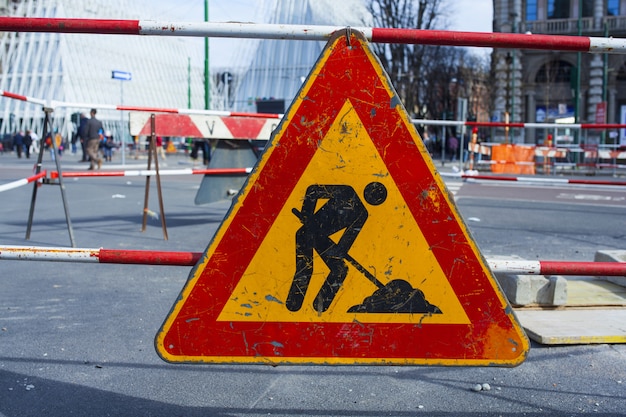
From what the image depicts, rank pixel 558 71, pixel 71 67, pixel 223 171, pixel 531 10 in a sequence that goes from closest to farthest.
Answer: pixel 223 171
pixel 558 71
pixel 531 10
pixel 71 67

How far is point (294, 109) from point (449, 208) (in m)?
0.60

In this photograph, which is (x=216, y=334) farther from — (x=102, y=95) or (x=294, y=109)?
(x=102, y=95)

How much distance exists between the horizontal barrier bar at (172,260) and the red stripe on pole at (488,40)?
0.78m

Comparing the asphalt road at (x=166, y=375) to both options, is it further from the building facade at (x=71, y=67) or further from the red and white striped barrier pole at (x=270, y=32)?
the building facade at (x=71, y=67)

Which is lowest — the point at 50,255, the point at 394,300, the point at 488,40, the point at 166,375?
the point at 166,375

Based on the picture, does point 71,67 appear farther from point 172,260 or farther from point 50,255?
point 172,260

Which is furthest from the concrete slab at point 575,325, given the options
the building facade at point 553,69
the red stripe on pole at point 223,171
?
the building facade at point 553,69

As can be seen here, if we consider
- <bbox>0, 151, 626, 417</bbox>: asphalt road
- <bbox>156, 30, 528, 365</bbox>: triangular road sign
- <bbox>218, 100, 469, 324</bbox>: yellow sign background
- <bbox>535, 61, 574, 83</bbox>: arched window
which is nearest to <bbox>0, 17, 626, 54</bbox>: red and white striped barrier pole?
<bbox>156, 30, 528, 365</bbox>: triangular road sign

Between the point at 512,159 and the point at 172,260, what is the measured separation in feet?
58.5

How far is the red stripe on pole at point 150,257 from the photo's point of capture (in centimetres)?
259

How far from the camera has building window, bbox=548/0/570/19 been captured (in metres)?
47.6

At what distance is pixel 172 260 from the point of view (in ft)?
8.56

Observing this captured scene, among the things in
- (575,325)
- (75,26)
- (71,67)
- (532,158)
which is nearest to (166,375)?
(75,26)

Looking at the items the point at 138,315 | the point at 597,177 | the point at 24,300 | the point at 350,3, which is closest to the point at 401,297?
the point at 138,315
